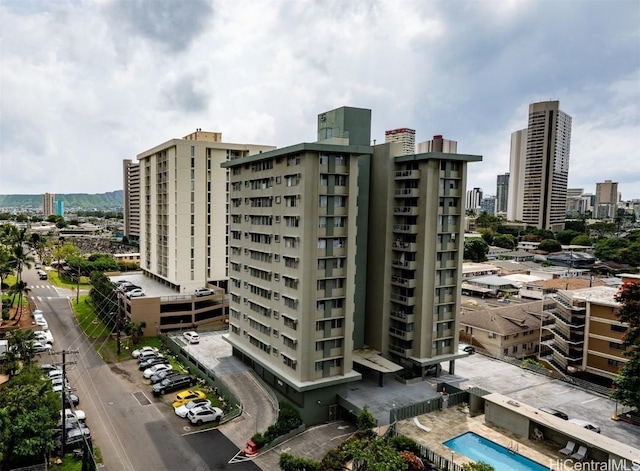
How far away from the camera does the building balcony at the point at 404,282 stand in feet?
151

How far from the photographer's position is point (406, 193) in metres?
46.3

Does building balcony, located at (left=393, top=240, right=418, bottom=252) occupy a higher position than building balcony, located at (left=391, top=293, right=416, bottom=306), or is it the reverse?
building balcony, located at (left=393, top=240, right=418, bottom=252)

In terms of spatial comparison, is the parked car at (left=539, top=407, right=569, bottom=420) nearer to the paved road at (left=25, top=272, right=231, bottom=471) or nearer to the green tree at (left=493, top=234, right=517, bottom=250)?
the paved road at (left=25, top=272, right=231, bottom=471)

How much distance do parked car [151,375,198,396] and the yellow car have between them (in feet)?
4.04

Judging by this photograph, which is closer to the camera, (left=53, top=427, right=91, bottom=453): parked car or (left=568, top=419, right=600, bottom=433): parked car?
(left=53, top=427, right=91, bottom=453): parked car

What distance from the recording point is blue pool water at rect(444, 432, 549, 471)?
32478 mm

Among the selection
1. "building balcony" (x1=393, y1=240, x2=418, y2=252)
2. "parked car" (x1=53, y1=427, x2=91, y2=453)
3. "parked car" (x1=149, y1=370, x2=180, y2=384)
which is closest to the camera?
"parked car" (x1=53, y1=427, x2=91, y2=453)

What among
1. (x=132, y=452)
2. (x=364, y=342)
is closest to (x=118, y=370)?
(x=132, y=452)

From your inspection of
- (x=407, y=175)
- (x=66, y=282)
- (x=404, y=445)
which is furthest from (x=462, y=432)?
(x=66, y=282)

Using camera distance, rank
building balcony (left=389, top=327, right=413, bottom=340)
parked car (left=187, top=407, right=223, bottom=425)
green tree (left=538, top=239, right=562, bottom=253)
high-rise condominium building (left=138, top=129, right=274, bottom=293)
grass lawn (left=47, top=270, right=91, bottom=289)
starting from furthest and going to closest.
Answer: green tree (left=538, top=239, right=562, bottom=253), grass lawn (left=47, top=270, right=91, bottom=289), high-rise condominium building (left=138, top=129, right=274, bottom=293), building balcony (left=389, top=327, right=413, bottom=340), parked car (left=187, top=407, right=223, bottom=425)

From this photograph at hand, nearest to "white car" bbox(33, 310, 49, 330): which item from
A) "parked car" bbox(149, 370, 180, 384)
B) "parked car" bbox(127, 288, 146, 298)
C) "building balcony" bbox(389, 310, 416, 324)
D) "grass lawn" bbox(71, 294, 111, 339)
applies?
"grass lawn" bbox(71, 294, 111, 339)

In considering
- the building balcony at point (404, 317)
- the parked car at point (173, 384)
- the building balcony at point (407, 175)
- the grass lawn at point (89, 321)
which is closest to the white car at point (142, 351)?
the parked car at point (173, 384)

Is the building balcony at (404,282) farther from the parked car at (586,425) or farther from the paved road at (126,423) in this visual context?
the paved road at (126,423)

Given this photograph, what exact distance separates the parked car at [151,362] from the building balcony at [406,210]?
33683 mm
